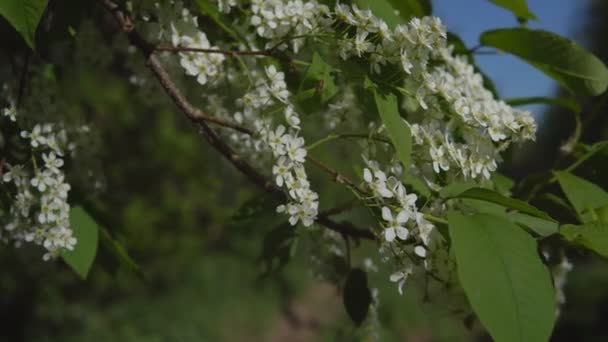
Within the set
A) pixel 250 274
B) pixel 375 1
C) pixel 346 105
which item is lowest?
pixel 250 274

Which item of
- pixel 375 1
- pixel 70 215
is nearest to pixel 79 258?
pixel 70 215

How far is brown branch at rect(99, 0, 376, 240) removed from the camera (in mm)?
944

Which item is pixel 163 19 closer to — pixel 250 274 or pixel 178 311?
pixel 178 311

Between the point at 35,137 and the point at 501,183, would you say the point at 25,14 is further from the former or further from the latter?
the point at 501,183

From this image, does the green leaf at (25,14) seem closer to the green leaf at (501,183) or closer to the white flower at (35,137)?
the white flower at (35,137)

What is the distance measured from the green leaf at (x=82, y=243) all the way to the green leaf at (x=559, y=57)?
750 mm

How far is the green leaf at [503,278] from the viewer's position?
0.65 m

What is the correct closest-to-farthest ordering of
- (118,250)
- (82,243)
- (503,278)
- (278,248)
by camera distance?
(503,278) < (82,243) < (118,250) < (278,248)

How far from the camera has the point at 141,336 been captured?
491 centimetres

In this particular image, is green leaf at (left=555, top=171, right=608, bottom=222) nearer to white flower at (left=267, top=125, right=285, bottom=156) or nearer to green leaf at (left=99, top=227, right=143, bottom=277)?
white flower at (left=267, top=125, right=285, bottom=156)

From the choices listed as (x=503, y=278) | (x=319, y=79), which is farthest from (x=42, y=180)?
(x=503, y=278)

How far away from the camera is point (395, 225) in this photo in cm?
77

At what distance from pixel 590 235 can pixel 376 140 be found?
300 mm

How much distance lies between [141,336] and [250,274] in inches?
102
